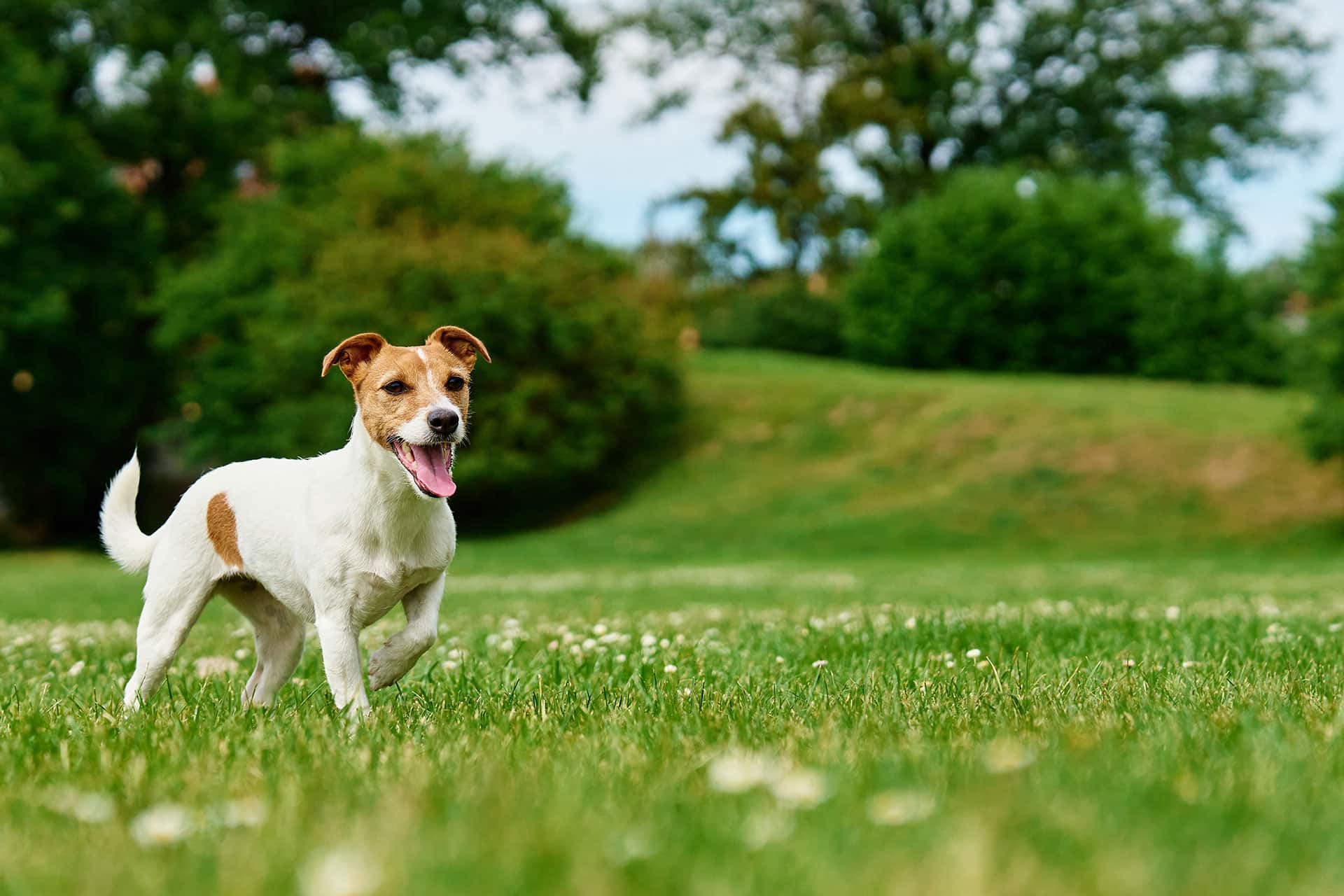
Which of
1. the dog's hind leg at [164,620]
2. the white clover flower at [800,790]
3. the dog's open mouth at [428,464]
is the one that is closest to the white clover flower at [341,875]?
the white clover flower at [800,790]

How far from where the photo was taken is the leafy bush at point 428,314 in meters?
26.9

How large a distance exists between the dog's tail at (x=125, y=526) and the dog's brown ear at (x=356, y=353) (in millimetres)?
1135

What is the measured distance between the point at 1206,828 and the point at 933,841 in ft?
1.79

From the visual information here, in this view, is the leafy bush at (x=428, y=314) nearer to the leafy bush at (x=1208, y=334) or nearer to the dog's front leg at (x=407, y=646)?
the leafy bush at (x=1208, y=334)

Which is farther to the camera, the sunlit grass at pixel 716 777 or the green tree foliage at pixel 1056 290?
the green tree foliage at pixel 1056 290

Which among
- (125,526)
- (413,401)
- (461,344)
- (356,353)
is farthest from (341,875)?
(125,526)

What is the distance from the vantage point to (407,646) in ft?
14.5

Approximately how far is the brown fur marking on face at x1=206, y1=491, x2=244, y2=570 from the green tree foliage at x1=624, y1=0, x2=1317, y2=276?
43.6 m

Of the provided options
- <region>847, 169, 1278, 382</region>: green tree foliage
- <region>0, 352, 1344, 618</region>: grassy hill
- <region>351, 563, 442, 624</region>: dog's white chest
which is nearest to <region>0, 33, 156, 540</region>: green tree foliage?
<region>0, 352, 1344, 618</region>: grassy hill

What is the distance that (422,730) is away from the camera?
12.1ft

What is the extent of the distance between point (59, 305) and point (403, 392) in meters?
26.6

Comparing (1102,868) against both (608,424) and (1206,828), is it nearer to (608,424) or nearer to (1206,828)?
(1206,828)

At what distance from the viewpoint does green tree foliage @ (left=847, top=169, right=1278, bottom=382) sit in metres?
36.2

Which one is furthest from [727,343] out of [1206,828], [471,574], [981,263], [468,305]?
[1206,828]
